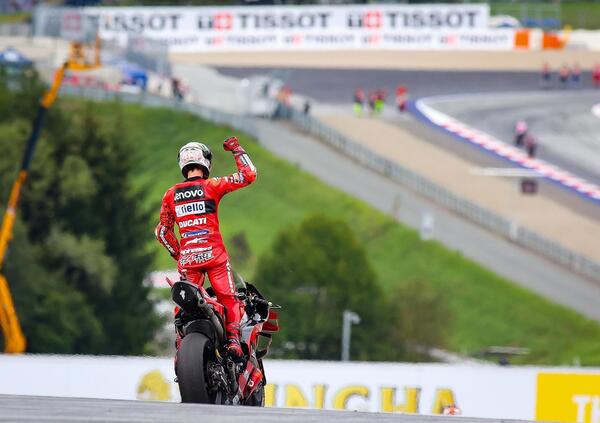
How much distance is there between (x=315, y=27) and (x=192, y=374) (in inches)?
3687

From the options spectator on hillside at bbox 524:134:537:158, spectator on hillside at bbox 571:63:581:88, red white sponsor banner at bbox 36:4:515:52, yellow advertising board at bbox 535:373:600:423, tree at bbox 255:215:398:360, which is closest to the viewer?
yellow advertising board at bbox 535:373:600:423

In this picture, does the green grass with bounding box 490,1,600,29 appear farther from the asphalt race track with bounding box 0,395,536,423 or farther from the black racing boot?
the asphalt race track with bounding box 0,395,536,423

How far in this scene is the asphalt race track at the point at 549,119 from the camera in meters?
79.4

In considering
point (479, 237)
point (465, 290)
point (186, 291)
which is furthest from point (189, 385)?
point (479, 237)

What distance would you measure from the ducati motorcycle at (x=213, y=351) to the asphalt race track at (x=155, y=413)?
5.47 feet

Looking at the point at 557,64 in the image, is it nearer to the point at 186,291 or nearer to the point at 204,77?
the point at 204,77

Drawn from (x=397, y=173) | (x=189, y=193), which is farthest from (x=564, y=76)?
(x=189, y=193)

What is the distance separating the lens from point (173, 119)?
280 feet

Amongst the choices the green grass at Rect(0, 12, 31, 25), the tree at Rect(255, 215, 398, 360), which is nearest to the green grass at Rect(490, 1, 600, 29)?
the green grass at Rect(0, 12, 31, 25)

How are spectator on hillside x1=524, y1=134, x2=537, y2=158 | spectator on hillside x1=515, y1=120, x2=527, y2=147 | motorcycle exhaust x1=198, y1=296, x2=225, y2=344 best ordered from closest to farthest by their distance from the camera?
motorcycle exhaust x1=198, y1=296, x2=225, y2=344 → spectator on hillside x1=524, y1=134, x2=537, y2=158 → spectator on hillside x1=515, y1=120, x2=527, y2=147

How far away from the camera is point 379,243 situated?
232ft

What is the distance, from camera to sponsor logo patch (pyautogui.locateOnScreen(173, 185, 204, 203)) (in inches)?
574

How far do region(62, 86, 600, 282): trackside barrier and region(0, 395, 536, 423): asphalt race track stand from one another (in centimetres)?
5564

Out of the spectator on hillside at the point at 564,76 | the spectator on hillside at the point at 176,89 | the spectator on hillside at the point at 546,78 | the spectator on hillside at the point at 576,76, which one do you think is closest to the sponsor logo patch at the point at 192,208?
the spectator on hillside at the point at 176,89
